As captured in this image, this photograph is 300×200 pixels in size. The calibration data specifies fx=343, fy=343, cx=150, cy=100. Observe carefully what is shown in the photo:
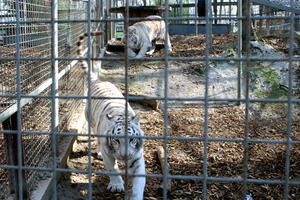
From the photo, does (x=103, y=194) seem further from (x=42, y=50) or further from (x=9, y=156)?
(x=42, y=50)

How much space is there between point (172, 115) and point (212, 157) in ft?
4.83

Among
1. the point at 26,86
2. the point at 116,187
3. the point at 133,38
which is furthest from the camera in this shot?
the point at 133,38

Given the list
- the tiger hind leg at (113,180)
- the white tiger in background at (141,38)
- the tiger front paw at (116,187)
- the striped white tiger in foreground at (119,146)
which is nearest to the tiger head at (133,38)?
the white tiger in background at (141,38)

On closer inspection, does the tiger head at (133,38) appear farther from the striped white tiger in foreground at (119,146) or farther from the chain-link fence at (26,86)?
the striped white tiger in foreground at (119,146)

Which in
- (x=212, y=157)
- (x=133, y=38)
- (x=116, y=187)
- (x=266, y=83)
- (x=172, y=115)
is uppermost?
(x=133, y=38)

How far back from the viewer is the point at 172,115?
4895 millimetres

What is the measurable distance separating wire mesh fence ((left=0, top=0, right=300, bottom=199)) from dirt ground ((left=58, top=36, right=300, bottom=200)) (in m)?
0.01

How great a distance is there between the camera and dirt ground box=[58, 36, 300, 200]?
2938 millimetres

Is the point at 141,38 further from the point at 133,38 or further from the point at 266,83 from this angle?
the point at 266,83

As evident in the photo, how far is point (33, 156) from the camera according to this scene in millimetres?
2742

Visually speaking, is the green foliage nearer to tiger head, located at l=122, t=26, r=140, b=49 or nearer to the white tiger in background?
the white tiger in background

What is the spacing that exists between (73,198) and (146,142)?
1.32 metres

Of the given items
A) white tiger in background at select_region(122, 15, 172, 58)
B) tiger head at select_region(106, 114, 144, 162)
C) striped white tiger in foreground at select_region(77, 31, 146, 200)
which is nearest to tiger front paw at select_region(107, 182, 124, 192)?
striped white tiger in foreground at select_region(77, 31, 146, 200)

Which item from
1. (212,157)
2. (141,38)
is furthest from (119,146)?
(141,38)
